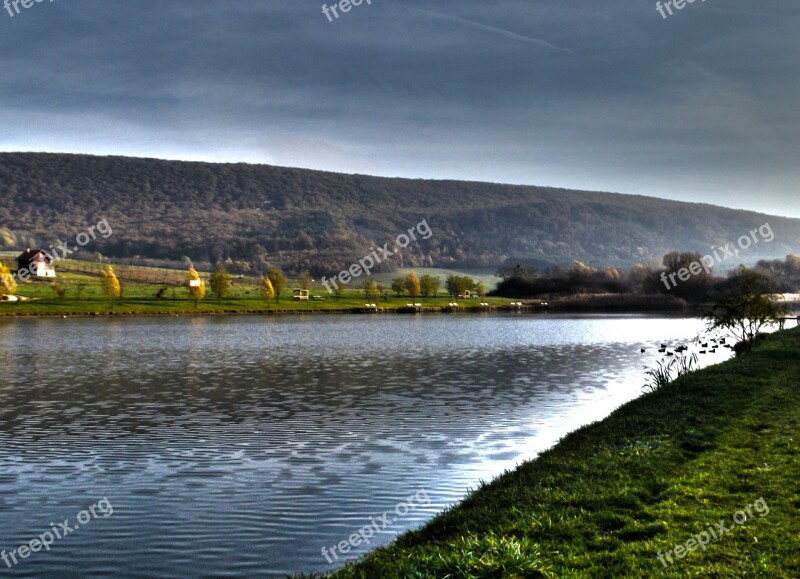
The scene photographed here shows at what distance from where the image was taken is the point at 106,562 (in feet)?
41.3

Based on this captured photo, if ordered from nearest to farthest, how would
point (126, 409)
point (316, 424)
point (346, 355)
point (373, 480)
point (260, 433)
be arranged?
point (373, 480)
point (260, 433)
point (316, 424)
point (126, 409)
point (346, 355)

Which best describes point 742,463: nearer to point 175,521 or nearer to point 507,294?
point 175,521

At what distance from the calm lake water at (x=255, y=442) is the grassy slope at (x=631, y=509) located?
2.27 meters

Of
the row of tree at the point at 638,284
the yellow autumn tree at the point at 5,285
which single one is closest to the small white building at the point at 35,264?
the yellow autumn tree at the point at 5,285

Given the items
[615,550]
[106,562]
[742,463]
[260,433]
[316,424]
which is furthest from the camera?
[316,424]

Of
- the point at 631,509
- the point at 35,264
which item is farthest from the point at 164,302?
the point at 631,509

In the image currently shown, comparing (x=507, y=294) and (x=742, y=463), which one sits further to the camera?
(x=507, y=294)

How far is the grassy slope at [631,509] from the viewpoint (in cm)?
888

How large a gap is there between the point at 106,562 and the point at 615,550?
27.3 ft

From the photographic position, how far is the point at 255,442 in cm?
2205

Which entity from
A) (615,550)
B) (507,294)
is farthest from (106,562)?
(507,294)

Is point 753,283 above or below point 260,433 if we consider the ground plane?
above

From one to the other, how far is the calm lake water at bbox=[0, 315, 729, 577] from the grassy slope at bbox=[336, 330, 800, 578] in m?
2.27

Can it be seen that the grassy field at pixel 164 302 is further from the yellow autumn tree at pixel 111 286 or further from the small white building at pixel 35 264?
the small white building at pixel 35 264
